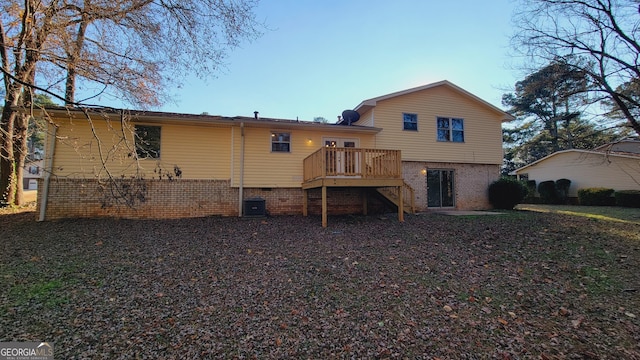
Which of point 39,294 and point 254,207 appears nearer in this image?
point 39,294

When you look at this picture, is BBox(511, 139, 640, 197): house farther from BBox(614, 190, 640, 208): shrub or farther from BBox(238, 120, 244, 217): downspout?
BBox(238, 120, 244, 217): downspout

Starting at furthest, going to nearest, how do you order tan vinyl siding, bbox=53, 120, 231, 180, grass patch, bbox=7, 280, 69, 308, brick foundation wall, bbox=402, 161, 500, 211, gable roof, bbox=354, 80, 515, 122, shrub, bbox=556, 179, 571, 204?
shrub, bbox=556, 179, 571, 204 < brick foundation wall, bbox=402, 161, 500, 211 < gable roof, bbox=354, 80, 515, 122 < tan vinyl siding, bbox=53, 120, 231, 180 < grass patch, bbox=7, 280, 69, 308

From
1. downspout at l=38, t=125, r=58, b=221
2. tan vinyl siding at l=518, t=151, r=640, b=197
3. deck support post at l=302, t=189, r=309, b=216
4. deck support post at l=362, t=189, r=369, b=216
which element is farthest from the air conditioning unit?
tan vinyl siding at l=518, t=151, r=640, b=197

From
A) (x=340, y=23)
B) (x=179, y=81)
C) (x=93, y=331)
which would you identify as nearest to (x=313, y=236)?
(x=93, y=331)

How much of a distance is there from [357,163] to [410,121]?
16.2ft

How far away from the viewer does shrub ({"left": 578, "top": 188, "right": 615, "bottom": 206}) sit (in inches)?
626

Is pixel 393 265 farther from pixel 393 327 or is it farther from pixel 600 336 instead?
pixel 600 336

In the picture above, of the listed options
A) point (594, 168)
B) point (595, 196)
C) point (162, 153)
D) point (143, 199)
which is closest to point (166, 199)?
point (143, 199)

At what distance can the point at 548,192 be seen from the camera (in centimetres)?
1939

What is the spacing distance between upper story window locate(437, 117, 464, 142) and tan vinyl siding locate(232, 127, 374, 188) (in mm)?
5805

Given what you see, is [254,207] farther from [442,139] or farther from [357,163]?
[442,139]

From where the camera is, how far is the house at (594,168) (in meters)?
15.7

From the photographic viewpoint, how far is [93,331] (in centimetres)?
309

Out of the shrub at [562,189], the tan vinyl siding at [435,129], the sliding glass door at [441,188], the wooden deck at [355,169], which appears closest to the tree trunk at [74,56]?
the wooden deck at [355,169]
